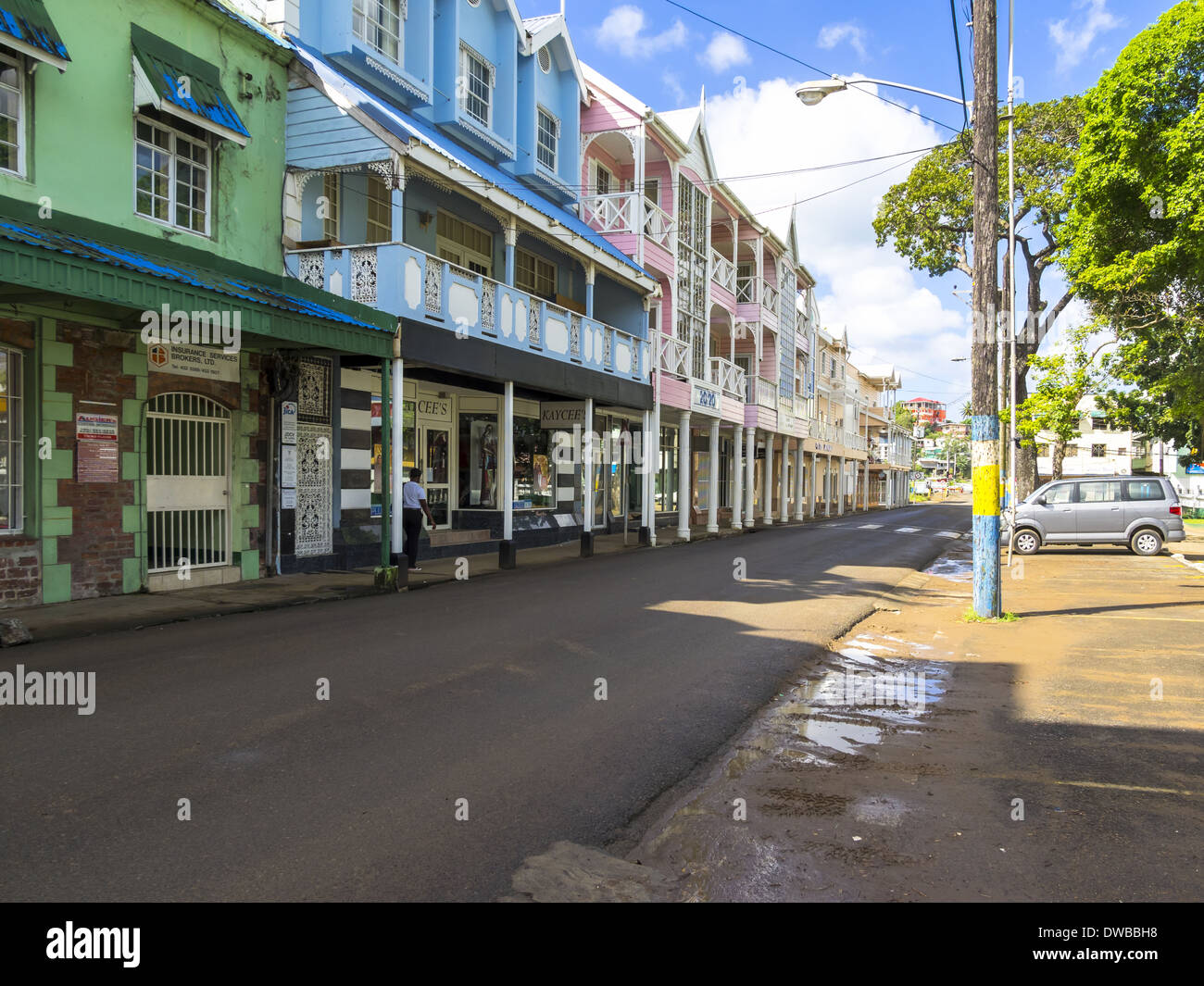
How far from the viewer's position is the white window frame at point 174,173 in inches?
471

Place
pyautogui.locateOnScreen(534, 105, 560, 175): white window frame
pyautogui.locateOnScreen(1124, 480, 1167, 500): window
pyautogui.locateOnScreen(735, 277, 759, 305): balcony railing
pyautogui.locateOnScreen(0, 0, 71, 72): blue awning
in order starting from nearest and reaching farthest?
pyautogui.locateOnScreen(0, 0, 71, 72): blue awning
pyautogui.locateOnScreen(1124, 480, 1167, 500): window
pyautogui.locateOnScreen(534, 105, 560, 175): white window frame
pyautogui.locateOnScreen(735, 277, 759, 305): balcony railing

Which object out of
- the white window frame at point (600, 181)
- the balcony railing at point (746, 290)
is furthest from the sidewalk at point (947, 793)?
the balcony railing at point (746, 290)

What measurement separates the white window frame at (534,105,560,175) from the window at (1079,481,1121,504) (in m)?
14.9

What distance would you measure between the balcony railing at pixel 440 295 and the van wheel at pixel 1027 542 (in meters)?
11.3

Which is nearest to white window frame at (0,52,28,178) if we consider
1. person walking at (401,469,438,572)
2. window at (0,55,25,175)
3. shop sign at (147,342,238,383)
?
window at (0,55,25,175)

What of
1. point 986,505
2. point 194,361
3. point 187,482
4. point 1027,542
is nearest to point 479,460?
point 187,482

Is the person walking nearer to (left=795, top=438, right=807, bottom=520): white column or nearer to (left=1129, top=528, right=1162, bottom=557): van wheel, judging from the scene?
(left=1129, top=528, right=1162, bottom=557): van wheel

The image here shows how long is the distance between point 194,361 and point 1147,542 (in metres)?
19.9

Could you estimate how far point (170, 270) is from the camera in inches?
392

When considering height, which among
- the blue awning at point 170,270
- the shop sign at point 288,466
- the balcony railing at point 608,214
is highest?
the balcony railing at point 608,214

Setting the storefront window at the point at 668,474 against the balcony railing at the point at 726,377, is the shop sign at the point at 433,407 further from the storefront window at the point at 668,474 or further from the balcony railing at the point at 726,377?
the storefront window at the point at 668,474

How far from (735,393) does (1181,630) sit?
21125 mm

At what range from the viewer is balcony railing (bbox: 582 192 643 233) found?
23.6 metres
